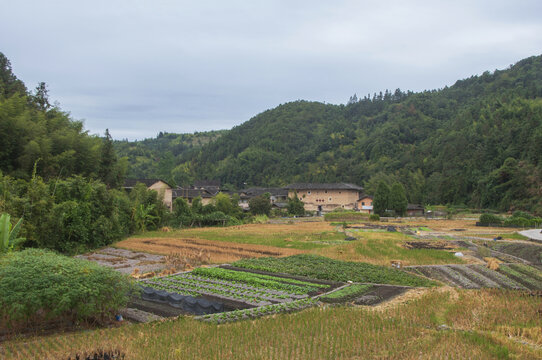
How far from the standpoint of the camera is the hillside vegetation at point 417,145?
2253 inches

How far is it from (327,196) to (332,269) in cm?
5186

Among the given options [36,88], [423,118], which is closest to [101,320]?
[36,88]

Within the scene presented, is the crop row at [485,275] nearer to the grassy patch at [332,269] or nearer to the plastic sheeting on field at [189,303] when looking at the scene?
the grassy patch at [332,269]

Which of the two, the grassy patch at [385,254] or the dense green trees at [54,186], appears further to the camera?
the dense green trees at [54,186]

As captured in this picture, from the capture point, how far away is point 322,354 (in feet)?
22.2

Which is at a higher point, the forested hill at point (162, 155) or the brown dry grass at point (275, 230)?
the forested hill at point (162, 155)

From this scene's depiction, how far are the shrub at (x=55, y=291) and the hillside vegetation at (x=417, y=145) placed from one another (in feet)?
161

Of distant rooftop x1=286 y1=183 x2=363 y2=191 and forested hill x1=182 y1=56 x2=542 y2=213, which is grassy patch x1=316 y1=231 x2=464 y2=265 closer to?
forested hill x1=182 y1=56 x2=542 y2=213

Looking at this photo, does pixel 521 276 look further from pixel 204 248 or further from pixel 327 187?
pixel 327 187

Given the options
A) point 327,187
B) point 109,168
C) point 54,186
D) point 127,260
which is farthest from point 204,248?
point 327,187

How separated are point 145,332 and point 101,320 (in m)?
1.47

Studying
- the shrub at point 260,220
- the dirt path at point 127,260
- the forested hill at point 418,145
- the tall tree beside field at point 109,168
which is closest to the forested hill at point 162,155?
the tall tree beside field at point 109,168

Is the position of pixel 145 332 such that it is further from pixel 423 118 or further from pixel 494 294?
pixel 423 118

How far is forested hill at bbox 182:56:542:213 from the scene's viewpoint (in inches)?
2251
